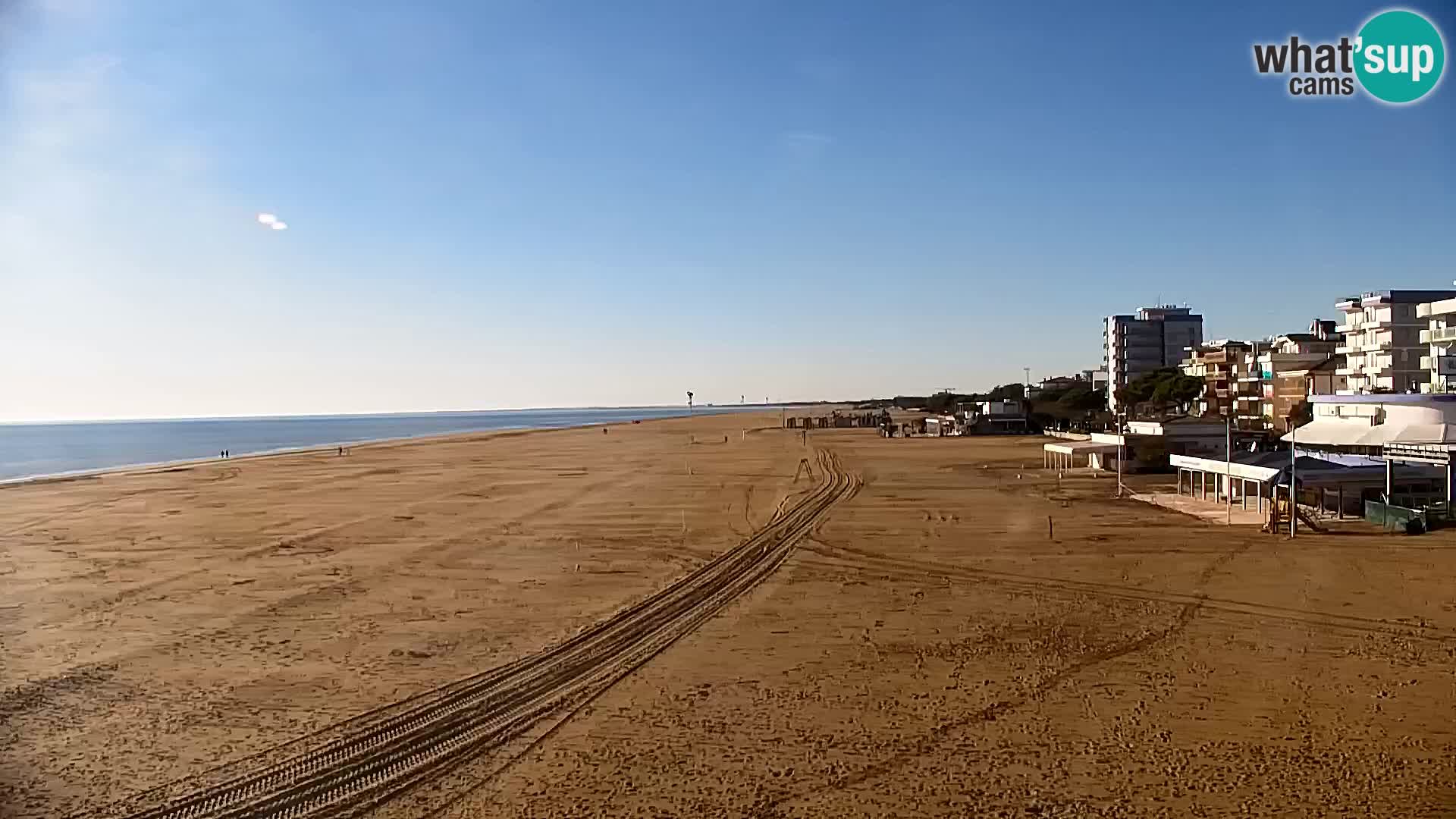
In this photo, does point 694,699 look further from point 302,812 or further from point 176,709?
point 176,709

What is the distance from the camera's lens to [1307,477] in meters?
23.0

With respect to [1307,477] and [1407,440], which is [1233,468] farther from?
[1407,440]

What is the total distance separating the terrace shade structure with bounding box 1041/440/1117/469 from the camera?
119ft

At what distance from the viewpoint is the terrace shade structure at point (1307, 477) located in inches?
911

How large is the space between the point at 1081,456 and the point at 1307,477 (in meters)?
20.6

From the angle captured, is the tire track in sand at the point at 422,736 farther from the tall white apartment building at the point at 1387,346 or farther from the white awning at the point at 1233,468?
the tall white apartment building at the point at 1387,346

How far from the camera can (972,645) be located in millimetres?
12719

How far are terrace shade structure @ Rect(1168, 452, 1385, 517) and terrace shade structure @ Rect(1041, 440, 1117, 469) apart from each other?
907 centimetres

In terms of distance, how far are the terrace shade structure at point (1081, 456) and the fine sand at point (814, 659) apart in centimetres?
989

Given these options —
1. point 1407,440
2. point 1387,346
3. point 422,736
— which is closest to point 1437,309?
point 1387,346

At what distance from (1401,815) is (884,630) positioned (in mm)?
6809

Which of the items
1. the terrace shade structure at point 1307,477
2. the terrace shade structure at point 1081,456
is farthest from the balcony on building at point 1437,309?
the terrace shade structure at point 1307,477

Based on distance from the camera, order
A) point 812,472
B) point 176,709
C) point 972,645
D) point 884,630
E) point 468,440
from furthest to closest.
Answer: point 468,440, point 812,472, point 884,630, point 972,645, point 176,709

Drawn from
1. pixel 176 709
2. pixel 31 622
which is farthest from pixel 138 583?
pixel 176 709
